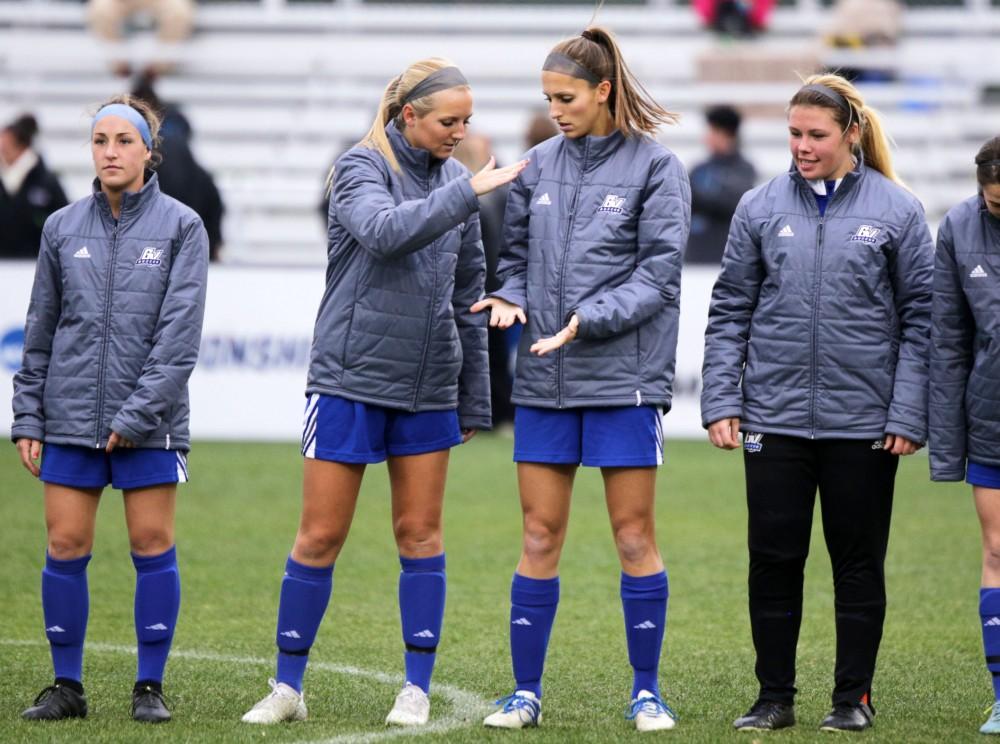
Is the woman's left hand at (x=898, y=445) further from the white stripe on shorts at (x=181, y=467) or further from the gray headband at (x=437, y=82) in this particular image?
the white stripe on shorts at (x=181, y=467)

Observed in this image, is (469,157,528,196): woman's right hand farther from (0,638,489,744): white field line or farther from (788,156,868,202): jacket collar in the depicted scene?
(0,638,489,744): white field line

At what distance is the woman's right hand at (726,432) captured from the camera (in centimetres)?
541

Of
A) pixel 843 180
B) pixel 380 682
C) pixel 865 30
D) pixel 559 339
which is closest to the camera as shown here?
pixel 559 339

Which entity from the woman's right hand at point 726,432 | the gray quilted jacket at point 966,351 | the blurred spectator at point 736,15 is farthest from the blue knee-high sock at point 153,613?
the blurred spectator at point 736,15

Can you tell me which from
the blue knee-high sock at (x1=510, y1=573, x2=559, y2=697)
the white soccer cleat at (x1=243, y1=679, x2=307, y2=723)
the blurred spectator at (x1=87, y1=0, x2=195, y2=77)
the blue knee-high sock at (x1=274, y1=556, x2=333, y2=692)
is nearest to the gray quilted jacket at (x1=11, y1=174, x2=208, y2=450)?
the blue knee-high sock at (x1=274, y1=556, x2=333, y2=692)

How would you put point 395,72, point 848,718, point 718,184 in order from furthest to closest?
point 395,72
point 718,184
point 848,718

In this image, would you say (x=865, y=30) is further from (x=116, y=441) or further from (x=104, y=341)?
(x=116, y=441)

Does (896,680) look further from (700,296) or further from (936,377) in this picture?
(700,296)

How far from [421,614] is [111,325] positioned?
1.37 meters

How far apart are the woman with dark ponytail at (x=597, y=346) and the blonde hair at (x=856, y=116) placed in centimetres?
48

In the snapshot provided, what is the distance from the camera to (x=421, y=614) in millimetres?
5586

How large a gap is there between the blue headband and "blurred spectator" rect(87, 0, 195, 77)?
13.4 m

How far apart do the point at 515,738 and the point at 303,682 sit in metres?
1.17

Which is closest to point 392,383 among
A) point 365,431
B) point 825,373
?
point 365,431
